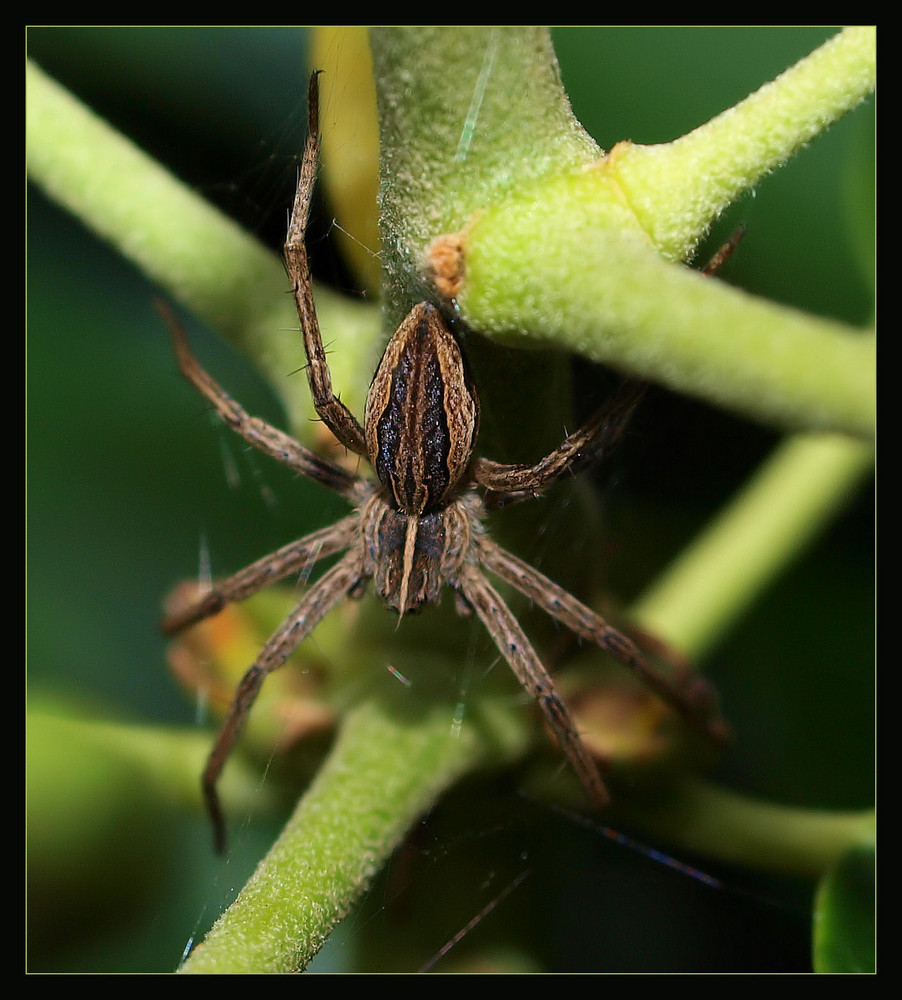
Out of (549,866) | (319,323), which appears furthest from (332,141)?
(549,866)

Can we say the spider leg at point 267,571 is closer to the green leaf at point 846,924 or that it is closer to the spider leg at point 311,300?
the spider leg at point 311,300

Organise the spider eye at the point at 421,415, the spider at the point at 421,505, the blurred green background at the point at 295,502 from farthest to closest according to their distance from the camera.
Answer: the blurred green background at the point at 295,502 → the spider at the point at 421,505 → the spider eye at the point at 421,415

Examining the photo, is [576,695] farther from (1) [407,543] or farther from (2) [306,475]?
(2) [306,475]

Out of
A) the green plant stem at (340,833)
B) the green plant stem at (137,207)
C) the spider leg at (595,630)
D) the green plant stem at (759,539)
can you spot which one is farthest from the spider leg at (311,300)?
the green plant stem at (759,539)

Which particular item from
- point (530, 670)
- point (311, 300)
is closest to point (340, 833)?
point (530, 670)

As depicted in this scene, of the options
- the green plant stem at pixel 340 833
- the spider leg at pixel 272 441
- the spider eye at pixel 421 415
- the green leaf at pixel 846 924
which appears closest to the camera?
the green plant stem at pixel 340 833

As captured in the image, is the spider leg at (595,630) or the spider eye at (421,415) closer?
the spider eye at (421,415)
